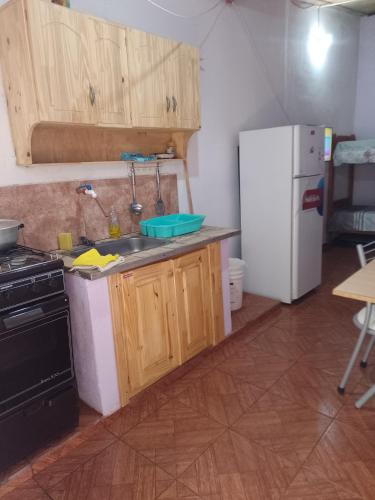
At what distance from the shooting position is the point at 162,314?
2.34m

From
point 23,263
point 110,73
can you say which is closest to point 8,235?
point 23,263

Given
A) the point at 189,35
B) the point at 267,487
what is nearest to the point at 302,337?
the point at 267,487

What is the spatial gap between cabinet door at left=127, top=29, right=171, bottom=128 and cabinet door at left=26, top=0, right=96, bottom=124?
1.06 ft

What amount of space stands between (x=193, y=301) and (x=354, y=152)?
399 centimetres

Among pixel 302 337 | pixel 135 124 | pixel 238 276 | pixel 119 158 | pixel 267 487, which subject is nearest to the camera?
pixel 267 487

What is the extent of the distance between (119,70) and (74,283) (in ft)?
4.27

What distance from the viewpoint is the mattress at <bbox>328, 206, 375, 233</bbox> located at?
209 inches

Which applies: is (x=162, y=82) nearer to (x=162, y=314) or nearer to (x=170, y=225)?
(x=170, y=225)

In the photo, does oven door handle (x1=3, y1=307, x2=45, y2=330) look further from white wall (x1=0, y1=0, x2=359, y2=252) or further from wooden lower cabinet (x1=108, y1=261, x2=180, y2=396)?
white wall (x1=0, y1=0, x2=359, y2=252)

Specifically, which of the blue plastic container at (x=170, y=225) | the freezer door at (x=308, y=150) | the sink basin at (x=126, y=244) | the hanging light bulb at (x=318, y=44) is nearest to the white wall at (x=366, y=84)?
the hanging light bulb at (x=318, y=44)

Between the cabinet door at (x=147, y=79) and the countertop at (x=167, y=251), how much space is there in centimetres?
80

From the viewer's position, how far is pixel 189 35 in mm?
3135

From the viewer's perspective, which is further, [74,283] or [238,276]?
[238,276]

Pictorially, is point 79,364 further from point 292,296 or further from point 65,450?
point 292,296
